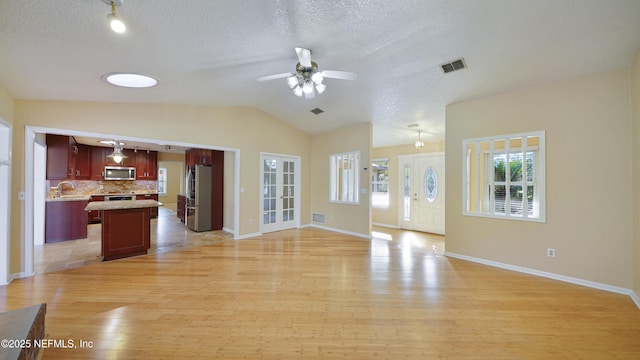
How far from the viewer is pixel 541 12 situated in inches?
92.3

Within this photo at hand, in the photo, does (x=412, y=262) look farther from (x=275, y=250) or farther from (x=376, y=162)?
(x=376, y=162)

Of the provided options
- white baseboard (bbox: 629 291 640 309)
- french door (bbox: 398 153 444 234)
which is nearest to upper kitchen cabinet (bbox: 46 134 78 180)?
french door (bbox: 398 153 444 234)

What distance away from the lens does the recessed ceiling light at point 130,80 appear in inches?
123

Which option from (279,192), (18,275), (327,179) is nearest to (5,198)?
(18,275)

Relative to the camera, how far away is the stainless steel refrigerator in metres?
6.28

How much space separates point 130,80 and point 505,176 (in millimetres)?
5528

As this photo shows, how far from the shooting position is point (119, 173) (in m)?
7.71

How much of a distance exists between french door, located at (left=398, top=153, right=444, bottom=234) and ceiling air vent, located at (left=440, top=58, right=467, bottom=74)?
11.6ft

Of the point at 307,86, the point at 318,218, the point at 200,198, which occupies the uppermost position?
the point at 307,86

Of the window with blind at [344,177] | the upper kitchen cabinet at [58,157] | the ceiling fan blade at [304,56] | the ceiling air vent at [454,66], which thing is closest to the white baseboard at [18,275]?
the upper kitchen cabinet at [58,157]

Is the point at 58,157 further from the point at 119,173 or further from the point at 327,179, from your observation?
the point at 327,179

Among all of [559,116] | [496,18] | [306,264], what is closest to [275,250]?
[306,264]

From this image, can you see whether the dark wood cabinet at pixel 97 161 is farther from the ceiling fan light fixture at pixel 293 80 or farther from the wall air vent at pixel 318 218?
the ceiling fan light fixture at pixel 293 80

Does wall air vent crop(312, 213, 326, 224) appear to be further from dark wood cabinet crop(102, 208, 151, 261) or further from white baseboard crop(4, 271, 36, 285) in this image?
white baseboard crop(4, 271, 36, 285)
